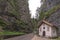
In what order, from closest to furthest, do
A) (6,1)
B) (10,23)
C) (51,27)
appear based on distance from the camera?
(51,27), (10,23), (6,1)

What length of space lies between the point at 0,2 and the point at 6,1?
2.87 metres

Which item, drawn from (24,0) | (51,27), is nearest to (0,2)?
(24,0)

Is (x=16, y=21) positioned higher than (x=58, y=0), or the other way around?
(x=58, y=0)

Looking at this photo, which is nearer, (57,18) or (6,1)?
(57,18)

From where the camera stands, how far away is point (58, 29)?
35.3 m

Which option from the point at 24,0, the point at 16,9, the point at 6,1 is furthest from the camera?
the point at 24,0

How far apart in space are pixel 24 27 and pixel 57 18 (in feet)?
53.3

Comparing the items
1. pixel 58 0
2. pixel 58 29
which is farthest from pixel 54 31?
pixel 58 0

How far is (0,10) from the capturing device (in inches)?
1901

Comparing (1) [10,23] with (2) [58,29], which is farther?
(1) [10,23]

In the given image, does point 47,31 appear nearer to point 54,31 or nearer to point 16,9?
point 54,31

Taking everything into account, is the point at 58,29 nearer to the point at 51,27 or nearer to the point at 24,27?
the point at 51,27

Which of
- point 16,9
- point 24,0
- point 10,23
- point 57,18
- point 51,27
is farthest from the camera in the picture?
point 24,0

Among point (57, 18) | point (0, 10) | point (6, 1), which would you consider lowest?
point (57, 18)
